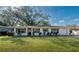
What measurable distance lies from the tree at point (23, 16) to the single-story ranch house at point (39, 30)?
0.08m

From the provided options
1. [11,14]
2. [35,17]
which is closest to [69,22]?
[35,17]

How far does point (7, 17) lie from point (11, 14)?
9 centimetres

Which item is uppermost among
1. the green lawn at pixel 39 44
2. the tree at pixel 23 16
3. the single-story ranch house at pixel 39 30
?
the tree at pixel 23 16

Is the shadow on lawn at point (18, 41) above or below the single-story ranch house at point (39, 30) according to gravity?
below

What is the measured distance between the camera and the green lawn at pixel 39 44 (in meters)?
4.35

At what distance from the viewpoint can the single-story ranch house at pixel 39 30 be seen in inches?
171

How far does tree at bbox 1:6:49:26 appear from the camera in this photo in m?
4.35

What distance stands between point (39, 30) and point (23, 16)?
38cm

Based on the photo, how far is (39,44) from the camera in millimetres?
4355

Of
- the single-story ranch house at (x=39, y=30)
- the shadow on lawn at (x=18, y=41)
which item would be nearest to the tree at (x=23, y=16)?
the single-story ranch house at (x=39, y=30)

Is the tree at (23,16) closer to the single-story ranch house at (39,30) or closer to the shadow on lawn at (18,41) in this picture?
the single-story ranch house at (39,30)

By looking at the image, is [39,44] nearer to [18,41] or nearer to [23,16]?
[18,41]

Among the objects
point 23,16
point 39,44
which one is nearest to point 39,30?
point 39,44
